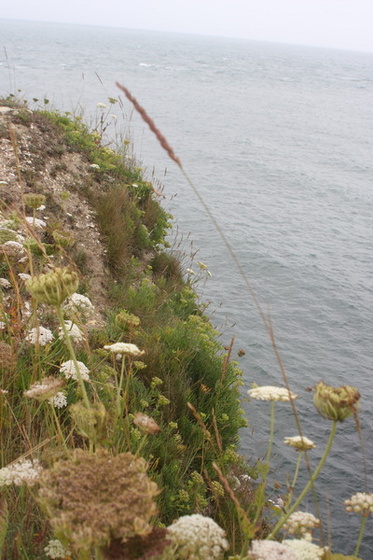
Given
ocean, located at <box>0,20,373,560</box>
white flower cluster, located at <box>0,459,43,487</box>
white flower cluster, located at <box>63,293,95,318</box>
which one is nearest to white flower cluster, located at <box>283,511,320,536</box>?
ocean, located at <box>0,20,373,560</box>

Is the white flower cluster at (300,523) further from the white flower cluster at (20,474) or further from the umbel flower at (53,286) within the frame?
the umbel flower at (53,286)

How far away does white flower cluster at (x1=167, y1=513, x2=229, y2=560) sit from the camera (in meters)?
1.49

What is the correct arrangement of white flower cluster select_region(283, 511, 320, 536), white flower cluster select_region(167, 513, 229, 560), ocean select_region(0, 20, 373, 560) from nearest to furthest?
white flower cluster select_region(167, 513, 229, 560), white flower cluster select_region(283, 511, 320, 536), ocean select_region(0, 20, 373, 560)

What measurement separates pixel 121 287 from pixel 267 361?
8.41 feet

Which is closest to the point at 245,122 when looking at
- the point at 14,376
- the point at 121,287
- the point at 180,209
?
the point at 180,209

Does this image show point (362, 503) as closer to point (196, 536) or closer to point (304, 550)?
point (304, 550)

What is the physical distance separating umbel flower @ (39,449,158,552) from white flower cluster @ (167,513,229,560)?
0.28 meters

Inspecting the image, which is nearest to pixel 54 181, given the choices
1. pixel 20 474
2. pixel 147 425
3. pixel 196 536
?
pixel 20 474

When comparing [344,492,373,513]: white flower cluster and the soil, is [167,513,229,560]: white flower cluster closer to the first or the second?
[344,492,373,513]: white flower cluster

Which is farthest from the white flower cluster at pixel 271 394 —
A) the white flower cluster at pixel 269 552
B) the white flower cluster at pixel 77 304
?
the white flower cluster at pixel 77 304

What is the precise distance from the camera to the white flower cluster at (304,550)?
157cm

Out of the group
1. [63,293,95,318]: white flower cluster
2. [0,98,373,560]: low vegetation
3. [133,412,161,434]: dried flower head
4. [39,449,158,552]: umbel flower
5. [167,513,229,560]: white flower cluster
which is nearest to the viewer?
[39,449,158,552]: umbel flower

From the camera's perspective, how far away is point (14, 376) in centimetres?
309

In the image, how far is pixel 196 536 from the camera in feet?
4.92
